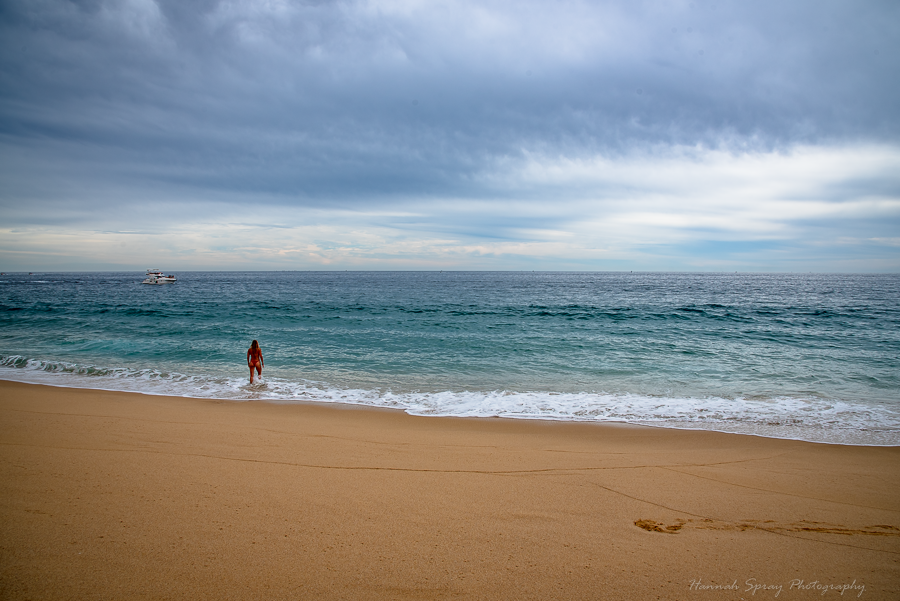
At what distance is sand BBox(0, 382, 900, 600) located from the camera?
10.5 feet

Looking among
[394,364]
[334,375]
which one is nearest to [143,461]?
[334,375]

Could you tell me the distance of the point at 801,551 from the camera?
3.81m

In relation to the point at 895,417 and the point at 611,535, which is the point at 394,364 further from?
the point at 895,417

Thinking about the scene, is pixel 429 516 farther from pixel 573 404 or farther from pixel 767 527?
pixel 573 404

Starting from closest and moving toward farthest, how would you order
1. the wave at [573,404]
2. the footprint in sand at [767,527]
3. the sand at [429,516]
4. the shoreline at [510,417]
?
the sand at [429,516]
the footprint in sand at [767,527]
the shoreline at [510,417]
the wave at [573,404]

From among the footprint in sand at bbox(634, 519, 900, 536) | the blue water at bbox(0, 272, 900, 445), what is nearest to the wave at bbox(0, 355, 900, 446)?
the blue water at bbox(0, 272, 900, 445)

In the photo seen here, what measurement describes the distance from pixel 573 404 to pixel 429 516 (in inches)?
265

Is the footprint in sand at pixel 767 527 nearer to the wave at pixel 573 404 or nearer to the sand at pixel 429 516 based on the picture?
the sand at pixel 429 516

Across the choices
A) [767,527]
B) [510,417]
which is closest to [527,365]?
[510,417]

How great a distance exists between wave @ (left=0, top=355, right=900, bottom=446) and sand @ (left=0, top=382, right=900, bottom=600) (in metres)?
1.40

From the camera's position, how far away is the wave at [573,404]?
27.0 ft

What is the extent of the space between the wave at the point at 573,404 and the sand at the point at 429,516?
4.60ft

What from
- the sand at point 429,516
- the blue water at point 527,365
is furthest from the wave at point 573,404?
the sand at point 429,516

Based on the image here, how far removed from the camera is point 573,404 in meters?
9.98
